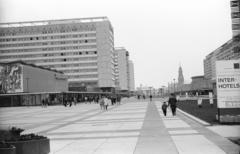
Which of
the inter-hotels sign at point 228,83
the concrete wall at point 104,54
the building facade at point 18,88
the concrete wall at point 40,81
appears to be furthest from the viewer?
the concrete wall at point 104,54

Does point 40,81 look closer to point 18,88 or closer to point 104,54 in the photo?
point 18,88

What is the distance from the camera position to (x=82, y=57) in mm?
126812

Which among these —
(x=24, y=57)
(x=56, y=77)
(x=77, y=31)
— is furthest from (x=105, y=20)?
(x=56, y=77)

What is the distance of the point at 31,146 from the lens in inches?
342

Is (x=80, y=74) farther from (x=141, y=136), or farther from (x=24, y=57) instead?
(x=141, y=136)

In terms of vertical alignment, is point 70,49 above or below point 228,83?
above

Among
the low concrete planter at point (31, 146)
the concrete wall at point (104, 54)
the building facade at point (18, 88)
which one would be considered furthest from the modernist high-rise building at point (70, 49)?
the low concrete planter at point (31, 146)

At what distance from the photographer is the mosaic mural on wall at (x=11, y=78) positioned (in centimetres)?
6800

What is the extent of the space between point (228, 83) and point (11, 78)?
60.6 m

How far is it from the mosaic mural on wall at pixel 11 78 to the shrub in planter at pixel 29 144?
2457 inches

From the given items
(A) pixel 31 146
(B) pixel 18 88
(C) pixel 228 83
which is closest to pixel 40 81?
(B) pixel 18 88

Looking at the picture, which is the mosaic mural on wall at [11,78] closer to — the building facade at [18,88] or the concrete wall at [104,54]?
the building facade at [18,88]

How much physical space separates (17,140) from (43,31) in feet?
408

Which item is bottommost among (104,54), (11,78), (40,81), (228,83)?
(228,83)
